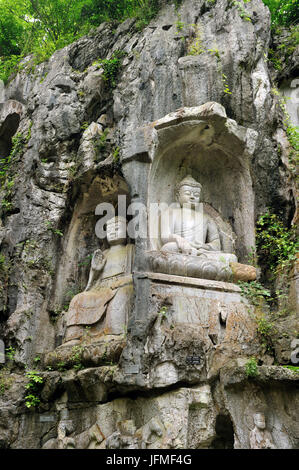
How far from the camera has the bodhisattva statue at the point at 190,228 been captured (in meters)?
7.86

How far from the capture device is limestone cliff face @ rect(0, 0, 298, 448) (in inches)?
246

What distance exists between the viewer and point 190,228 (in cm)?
845

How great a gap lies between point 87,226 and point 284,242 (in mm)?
3761

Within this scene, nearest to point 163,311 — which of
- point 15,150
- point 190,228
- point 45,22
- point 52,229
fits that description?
point 190,228

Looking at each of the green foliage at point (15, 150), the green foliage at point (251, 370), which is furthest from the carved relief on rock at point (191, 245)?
the green foliage at point (15, 150)

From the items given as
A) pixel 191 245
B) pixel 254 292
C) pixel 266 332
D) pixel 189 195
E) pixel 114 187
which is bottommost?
pixel 266 332

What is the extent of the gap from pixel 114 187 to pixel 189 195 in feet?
4.98

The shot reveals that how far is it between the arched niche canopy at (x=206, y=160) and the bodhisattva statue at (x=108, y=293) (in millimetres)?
756

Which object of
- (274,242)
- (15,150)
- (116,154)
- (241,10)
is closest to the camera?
(274,242)

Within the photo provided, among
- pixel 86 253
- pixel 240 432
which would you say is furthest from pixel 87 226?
pixel 240 432

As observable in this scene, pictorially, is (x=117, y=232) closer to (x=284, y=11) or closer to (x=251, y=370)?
(x=251, y=370)

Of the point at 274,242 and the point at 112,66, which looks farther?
the point at 112,66

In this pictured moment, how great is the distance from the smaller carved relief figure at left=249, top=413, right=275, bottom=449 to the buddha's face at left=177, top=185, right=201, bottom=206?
3.92 metres

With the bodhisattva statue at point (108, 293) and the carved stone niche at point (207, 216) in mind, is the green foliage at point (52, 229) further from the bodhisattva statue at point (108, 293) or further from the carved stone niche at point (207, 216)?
the carved stone niche at point (207, 216)
